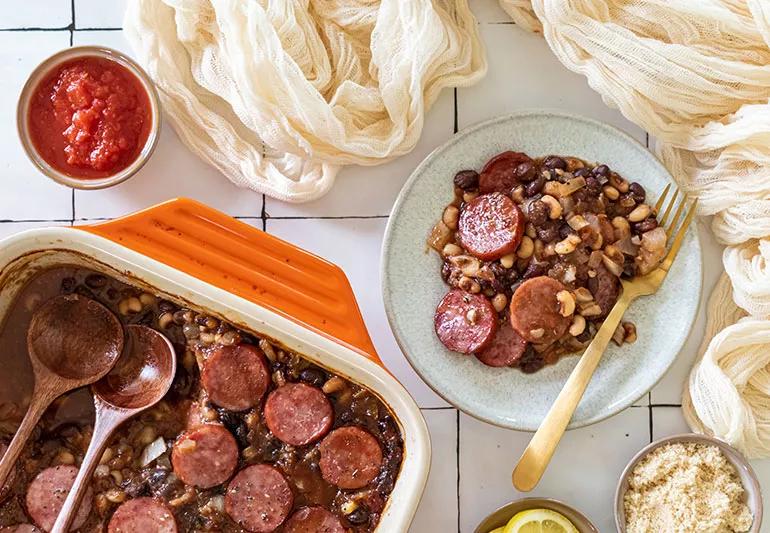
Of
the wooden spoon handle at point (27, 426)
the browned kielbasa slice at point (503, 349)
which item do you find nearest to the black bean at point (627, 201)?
the browned kielbasa slice at point (503, 349)

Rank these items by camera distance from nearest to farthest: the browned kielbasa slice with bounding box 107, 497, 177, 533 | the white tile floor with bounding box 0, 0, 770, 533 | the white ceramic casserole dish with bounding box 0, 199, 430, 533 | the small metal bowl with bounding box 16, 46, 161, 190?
1. the white ceramic casserole dish with bounding box 0, 199, 430, 533
2. the browned kielbasa slice with bounding box 107, 497, 177, 533
3. the small metal bowl with bounding box 16, 46, 161, 190
4. the white tile floor with bounding box 0, 0, 770, 533

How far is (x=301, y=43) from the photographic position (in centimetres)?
Answer: 220

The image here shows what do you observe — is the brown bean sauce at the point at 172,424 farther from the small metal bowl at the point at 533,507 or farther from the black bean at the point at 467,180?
the black bean at the point at 467,180

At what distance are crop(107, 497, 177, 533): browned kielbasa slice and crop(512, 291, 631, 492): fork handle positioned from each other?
80cm

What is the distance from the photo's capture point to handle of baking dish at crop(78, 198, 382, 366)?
2.01 m

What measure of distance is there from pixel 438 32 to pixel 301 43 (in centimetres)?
33

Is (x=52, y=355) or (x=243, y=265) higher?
(x=243, y=265)

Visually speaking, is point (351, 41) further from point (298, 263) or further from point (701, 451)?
point (701, 451)

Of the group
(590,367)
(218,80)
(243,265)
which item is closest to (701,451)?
(590,367)

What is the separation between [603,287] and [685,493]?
51 centimetres

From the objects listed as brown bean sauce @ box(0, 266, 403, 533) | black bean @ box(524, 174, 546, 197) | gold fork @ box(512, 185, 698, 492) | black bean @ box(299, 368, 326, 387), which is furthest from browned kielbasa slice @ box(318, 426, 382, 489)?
black bean @ box(524, 174, 546, 197)

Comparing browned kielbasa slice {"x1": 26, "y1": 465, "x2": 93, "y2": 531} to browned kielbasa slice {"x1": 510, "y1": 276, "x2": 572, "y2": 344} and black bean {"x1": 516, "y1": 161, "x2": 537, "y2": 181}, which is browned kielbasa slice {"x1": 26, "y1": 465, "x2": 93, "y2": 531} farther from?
black bean {"x1": 516, "y1": 161, "x2": 537, "y2": 181}

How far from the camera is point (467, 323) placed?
7.07ft

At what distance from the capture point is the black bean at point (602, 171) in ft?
7.25
